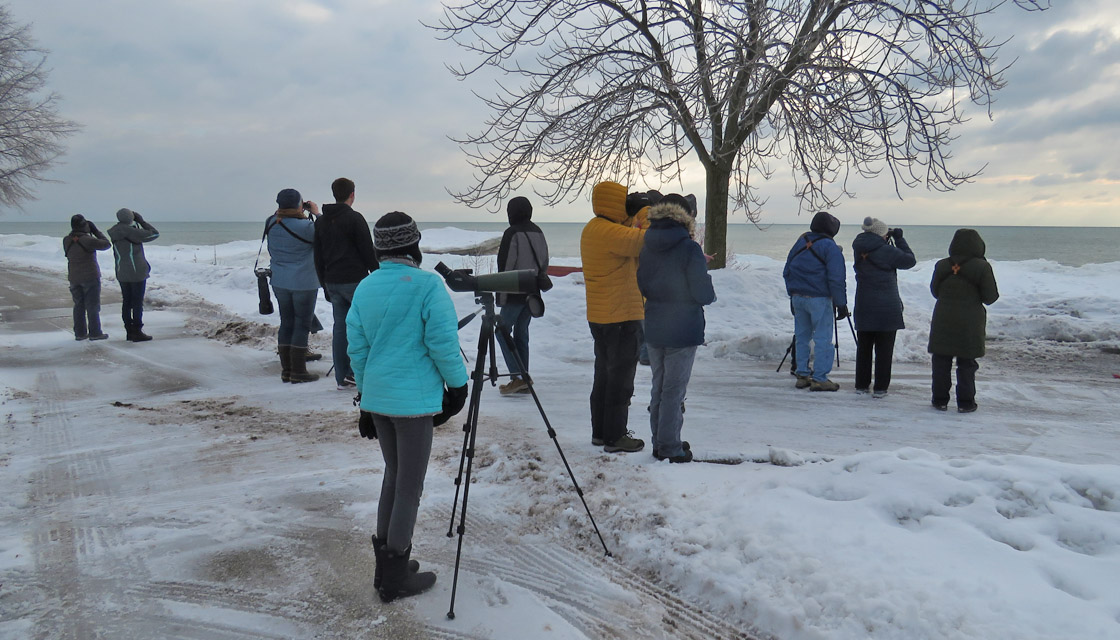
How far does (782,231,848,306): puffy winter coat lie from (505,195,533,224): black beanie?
2.89 metres

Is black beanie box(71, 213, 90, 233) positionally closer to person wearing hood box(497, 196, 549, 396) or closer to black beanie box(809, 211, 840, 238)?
person wearing hood box(497, 196, 549, 396)

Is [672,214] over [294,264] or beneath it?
over

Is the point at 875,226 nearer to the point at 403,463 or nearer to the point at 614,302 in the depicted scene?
the point at 614,302

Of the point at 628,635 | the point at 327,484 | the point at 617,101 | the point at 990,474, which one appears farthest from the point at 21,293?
the point at 990,474

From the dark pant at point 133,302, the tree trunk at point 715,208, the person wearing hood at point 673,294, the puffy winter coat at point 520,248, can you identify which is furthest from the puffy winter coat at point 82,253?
the tree trunk at point 715,208

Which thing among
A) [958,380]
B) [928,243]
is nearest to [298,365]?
[958,380]

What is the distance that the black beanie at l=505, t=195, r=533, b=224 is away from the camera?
675cm

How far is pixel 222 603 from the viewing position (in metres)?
3.24

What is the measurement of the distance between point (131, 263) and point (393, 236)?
899 centimetres

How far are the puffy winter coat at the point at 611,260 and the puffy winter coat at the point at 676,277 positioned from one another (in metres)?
0.30

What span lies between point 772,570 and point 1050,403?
5.44m

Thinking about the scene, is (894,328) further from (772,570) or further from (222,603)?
(222,603)

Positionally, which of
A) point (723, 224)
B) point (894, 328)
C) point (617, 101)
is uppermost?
point (617, 101)

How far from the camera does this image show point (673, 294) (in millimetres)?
4633
